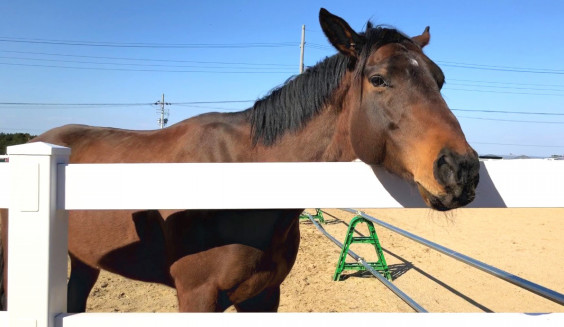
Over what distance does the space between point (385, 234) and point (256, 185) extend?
892 cm

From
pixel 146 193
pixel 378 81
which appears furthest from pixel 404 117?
pixel 146 193

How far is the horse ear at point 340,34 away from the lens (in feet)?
7.36

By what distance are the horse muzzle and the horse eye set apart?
2.03 ft

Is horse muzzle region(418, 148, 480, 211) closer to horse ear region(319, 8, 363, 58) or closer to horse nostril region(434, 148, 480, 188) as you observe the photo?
horse nostril region(434, 148, 480, 188)

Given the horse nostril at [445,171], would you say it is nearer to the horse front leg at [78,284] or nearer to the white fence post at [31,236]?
the white fence post at [31,236]

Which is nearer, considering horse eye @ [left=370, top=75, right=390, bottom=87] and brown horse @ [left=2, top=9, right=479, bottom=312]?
brown horse @ [left=2, top=9, right=479, bottom=312]

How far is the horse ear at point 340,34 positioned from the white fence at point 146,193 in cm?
102

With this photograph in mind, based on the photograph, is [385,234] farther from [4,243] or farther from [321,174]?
[321,174]

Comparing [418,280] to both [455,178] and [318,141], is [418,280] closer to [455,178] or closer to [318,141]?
[318,141]

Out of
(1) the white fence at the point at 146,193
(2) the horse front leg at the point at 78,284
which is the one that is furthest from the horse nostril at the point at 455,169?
(2) the horse front leg at the point at 78,284

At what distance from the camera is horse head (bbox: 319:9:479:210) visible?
1551mm

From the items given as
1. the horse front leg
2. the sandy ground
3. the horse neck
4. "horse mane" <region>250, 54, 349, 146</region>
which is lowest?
the sandy ground

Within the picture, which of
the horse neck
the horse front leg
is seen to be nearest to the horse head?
the horse neck

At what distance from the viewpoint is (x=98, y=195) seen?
148cm
